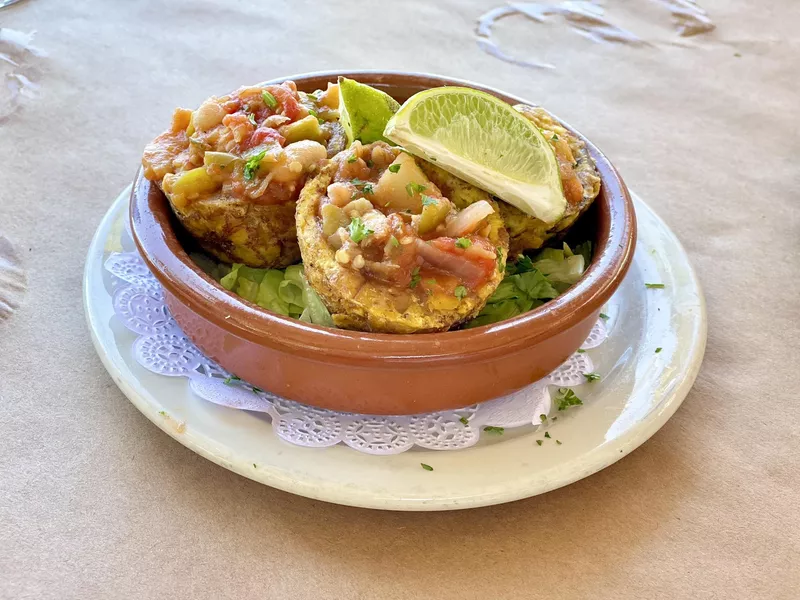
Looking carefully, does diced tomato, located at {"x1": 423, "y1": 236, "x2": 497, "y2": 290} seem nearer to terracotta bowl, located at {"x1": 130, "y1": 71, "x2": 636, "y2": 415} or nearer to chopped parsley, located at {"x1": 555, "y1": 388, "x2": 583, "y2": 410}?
terracotta bowl, located at {"x1": 130, "y1": 71, "x2": 636, "y2": 415}

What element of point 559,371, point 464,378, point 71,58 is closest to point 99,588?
point 464,378

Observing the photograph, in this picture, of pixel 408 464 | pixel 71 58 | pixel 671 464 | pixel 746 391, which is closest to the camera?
pixel 408 464

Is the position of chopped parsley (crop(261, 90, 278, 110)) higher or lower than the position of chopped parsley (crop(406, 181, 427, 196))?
higher

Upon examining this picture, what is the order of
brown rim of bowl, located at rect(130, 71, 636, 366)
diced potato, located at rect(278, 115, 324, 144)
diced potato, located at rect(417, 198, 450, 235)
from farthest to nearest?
diced potato, located at rect(278, 115, 324, 144) → diced potato, located at rect(417, 198, 450, 235) → brown rim of bowl, located at rect(130, 71, 636, 366)

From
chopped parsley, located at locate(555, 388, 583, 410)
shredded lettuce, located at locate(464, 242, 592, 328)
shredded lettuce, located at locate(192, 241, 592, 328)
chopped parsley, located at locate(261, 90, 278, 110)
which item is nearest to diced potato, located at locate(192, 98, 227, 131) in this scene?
chopped parsley, located at locate(261, 90, 278, 110)

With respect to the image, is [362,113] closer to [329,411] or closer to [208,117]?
[208,117]

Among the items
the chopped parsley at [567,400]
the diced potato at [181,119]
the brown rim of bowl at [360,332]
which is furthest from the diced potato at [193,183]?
the chopped parsley at [567,400]

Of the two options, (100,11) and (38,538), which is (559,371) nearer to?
(38,538)
